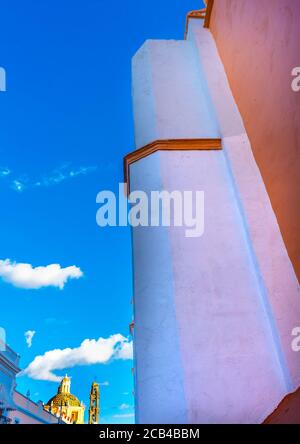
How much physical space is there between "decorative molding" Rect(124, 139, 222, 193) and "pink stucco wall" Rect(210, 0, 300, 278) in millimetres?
617

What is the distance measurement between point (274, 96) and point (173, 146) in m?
1.74

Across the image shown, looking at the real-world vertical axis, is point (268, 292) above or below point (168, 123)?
below

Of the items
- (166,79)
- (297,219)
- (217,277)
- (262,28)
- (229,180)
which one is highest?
(166,79)

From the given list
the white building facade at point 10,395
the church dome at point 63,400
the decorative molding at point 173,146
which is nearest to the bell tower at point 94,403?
the church dome at point 63,400

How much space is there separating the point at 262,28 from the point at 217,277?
129 inches

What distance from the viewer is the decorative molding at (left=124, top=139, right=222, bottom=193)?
514 cm

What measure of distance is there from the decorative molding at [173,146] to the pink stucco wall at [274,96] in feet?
2.02

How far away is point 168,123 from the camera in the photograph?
573 cm

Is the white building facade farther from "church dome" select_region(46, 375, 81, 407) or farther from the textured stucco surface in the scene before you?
"church dome" select_region(46, 375, 81, 407)

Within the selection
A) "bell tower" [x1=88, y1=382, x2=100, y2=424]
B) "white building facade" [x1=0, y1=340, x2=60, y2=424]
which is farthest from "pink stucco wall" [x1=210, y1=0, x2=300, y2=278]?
"bell tower" [x1=88, y1=382, x2=100, y2=424]

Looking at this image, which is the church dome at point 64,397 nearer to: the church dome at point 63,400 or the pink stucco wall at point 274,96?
the church dome at point 63,400

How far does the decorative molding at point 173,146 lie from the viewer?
5141 mm
